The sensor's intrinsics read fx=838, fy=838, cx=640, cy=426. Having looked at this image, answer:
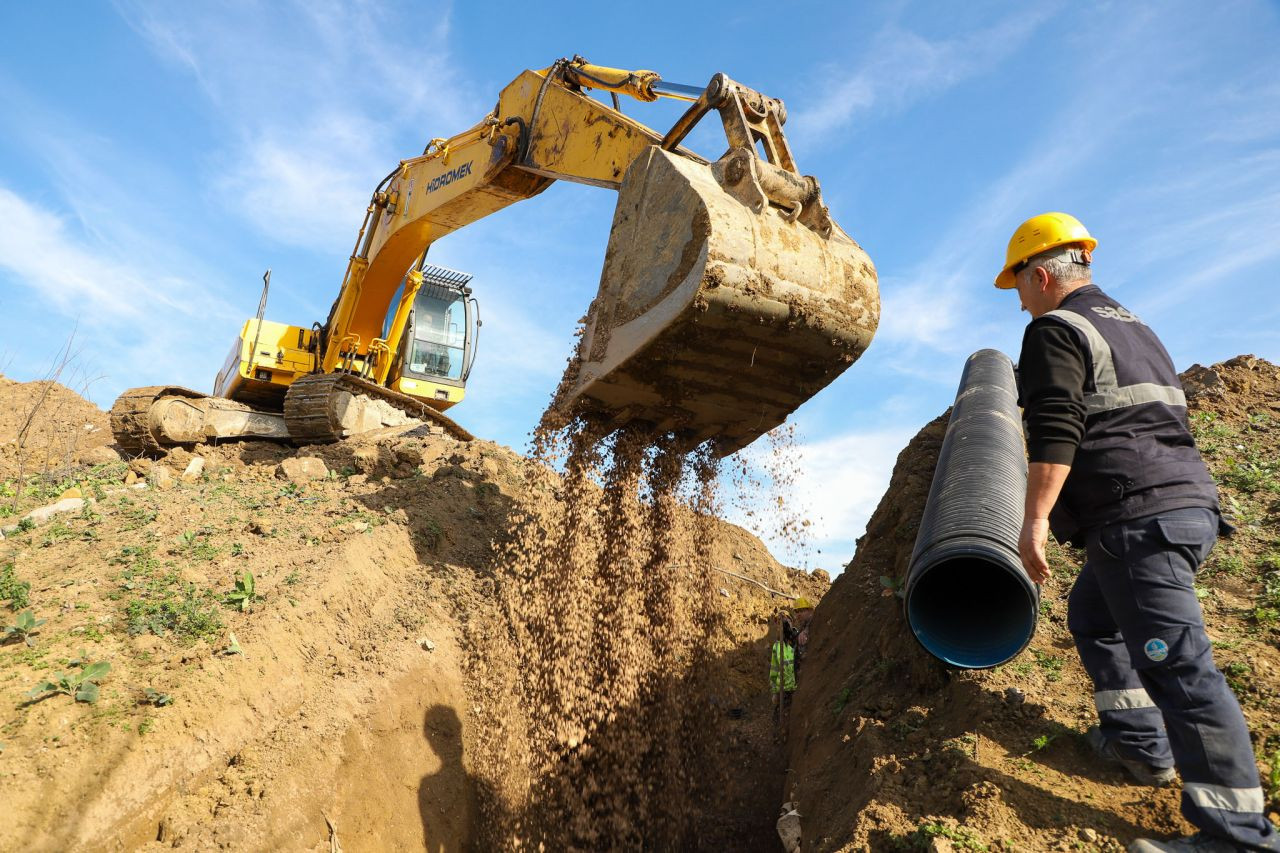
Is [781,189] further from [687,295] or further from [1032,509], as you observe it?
[1032,509]

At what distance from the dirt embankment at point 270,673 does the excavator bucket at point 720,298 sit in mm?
2192

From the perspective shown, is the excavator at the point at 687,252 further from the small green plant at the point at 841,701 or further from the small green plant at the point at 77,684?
the small green plant at the point at 77,684

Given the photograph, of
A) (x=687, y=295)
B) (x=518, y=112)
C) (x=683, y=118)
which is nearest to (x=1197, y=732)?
(x=687, y=295)

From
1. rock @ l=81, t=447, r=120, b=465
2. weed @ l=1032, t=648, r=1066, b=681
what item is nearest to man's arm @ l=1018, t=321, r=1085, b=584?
weed @ l=1032, t=648, r=1066, b=681

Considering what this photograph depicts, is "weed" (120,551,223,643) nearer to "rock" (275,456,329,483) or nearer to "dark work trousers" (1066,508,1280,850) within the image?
"rock" (275,456,329,483)

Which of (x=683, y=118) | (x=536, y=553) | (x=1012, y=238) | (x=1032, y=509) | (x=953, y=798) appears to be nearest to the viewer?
(x=1032, y=509)

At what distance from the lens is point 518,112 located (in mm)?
6734

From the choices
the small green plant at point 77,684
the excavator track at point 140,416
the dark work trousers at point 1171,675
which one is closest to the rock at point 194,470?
the excavator track at point 140,416

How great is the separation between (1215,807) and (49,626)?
18.0 feet

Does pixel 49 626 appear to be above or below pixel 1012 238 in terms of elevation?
below

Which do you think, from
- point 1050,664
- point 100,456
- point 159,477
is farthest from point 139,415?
point 1050,664

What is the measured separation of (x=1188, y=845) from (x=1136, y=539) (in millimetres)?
900

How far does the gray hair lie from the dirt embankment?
3397mm

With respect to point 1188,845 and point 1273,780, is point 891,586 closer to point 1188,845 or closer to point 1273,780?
point 1273,780
